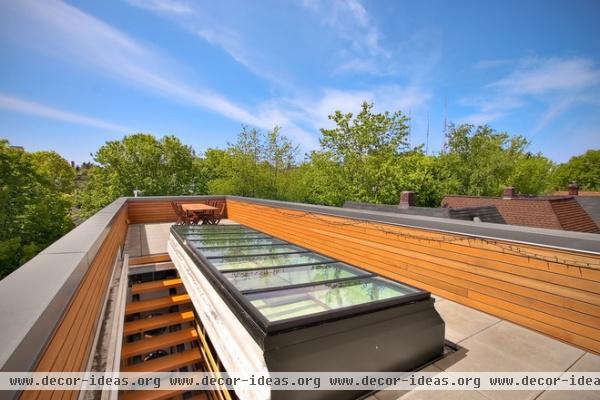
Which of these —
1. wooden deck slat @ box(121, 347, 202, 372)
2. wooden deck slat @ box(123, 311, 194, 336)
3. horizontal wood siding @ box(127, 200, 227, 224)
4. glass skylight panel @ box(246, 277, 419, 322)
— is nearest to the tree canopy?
horizontal wood siding @ box(127, 200, 227, 224)

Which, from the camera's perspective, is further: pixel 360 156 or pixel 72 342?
pixel 360 156

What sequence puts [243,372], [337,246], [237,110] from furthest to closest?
[237,110], [337,246], [243,372]

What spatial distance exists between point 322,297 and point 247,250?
2.05m

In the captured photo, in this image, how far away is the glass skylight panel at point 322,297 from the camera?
2384mm

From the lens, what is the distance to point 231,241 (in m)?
5.13

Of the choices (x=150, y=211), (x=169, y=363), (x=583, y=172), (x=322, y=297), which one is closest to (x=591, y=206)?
(x=322, y=297)

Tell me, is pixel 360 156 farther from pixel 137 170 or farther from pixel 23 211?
pixel 23 211

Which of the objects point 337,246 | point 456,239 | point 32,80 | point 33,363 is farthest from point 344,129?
point 32,80

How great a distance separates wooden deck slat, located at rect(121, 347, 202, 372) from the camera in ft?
15.2

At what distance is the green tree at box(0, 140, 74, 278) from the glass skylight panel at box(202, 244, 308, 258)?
741 inches

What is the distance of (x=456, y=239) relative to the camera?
12.5ft

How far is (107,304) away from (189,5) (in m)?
8.66

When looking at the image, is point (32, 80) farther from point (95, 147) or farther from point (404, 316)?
point (404, 316)

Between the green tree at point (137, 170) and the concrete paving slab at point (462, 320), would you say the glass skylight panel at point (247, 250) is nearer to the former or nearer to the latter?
the concrete paving slab at point (462, 320)
